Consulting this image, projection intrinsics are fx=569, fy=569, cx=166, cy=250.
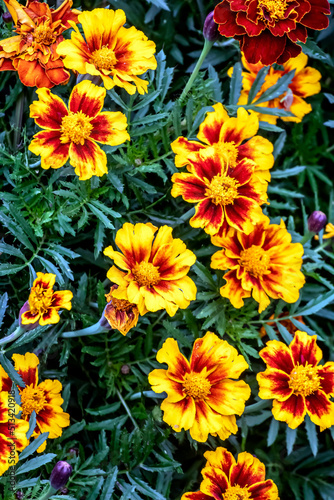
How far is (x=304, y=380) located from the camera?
112 centimetres

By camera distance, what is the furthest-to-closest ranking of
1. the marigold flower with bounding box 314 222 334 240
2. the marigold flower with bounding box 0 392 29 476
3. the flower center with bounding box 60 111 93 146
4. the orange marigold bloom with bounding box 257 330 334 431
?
the marigold flower with bounding box 314 222 334 240
the orange marigold bloom with bounding box 257 330 334 431
the flower center with bounding box 60 111 93 146
the marigold flower with bounding box 0 392 29 476

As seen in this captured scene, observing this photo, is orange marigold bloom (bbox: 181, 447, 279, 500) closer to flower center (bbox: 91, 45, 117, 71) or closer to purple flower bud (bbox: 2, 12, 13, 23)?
flower center (bbox: 91, 45, 117, 71)

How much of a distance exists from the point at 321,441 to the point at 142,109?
940 mm

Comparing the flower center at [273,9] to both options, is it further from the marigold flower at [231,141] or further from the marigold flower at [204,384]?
the marigold flower at [204,384]

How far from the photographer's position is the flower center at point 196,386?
1035mm

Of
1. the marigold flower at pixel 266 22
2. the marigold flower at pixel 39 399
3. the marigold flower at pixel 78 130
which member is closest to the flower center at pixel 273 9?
the marigold flower at pixel 266 22

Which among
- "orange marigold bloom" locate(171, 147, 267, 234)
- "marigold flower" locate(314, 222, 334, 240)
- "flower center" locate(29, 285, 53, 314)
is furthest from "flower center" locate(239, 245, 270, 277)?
"flower center" locate(29, 285, 53, 314)

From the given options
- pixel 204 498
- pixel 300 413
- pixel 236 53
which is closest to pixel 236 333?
pixel 300 413

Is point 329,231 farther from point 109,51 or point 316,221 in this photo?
point 109,51

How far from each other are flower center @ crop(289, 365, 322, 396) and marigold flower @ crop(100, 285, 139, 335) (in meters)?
0.37

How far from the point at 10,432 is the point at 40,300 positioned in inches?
8.4

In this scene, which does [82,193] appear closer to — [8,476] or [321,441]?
[8,476]

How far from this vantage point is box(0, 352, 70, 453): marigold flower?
103 cm

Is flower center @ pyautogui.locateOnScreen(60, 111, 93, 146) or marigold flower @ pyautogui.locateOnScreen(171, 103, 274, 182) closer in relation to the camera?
flower center @ pyautogui.locateOnScreen(60, 111, 93, 146)
